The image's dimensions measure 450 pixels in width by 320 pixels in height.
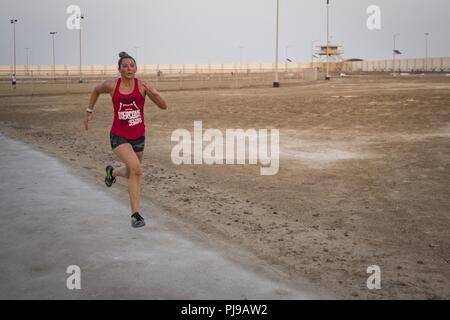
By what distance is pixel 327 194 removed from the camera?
8.02 m

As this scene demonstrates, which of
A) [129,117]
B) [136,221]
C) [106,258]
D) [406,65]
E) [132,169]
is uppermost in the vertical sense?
[406,65]

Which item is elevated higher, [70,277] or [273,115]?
[273,115]

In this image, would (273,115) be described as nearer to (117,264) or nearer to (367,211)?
(367,211)

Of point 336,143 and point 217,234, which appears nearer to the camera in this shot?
point 217,234

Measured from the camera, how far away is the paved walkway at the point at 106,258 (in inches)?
155

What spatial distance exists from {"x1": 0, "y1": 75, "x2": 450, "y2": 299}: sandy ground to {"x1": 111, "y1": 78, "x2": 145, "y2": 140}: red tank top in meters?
1.23

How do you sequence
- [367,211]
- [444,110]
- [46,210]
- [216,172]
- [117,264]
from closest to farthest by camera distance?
1. [117,264]
2. [46,210]
3. [367,211]
4. [216,172]
5. [444,110]

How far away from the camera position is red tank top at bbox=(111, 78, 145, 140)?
5.84 m

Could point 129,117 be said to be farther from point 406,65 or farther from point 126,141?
point 406,65

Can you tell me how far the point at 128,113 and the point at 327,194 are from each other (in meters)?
3.58

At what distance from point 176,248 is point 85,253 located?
2.77 ft

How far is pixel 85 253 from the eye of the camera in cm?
474

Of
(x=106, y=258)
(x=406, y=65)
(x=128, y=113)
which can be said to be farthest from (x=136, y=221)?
(x=406, y=65)
